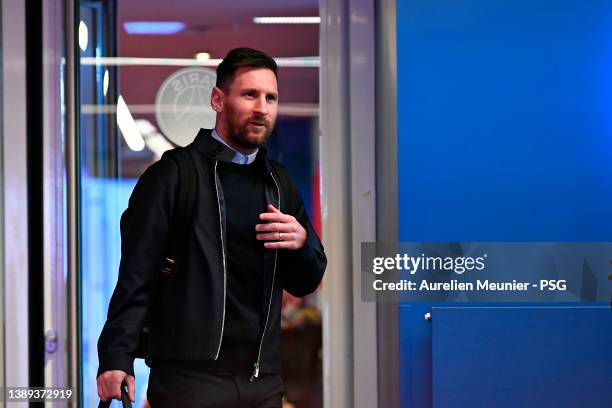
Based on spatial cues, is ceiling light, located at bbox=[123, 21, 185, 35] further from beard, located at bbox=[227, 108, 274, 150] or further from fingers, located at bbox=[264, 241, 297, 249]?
fingers, located at bbox=[264, 241, 297, 249]

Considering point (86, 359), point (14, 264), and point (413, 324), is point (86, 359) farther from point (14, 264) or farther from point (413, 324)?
point (413, 324)

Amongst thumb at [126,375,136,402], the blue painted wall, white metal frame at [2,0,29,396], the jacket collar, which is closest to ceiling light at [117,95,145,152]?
white metal frame at [2,0,29,396]

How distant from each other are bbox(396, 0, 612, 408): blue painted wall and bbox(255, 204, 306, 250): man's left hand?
0.74m

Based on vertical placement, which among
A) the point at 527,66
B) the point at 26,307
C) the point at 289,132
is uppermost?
the point at 527,66

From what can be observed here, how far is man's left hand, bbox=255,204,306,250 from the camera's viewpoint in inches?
106

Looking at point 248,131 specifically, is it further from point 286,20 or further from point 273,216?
point 286,20

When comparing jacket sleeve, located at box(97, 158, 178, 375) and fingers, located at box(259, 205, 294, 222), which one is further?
fingers, located at box(259, 205, 294, 222)

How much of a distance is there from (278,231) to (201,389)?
53 cm

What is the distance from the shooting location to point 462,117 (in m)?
3.36

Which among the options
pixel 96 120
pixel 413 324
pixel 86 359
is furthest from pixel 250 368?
pixel 96 120

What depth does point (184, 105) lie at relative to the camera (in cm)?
364

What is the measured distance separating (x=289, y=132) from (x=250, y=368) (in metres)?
1.22

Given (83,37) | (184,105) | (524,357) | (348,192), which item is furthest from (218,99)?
(524,357)

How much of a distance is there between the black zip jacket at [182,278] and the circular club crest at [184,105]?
0.82 meters
